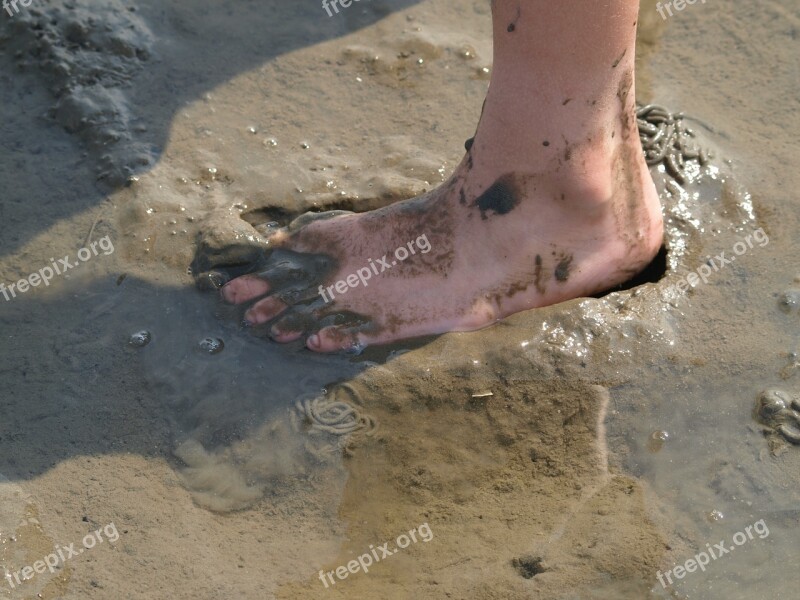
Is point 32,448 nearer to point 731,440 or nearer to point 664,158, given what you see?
point 731,440

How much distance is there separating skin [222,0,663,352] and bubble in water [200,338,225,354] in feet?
0.33

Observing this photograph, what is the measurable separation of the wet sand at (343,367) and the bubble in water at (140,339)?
0.05 feet

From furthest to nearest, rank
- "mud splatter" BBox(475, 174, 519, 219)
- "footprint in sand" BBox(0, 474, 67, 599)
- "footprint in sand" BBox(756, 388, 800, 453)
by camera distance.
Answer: "mud splatter" BBox(475, 174, 519, 219), "footprint in sand" BBox(756, 388, 800, 453), "footprint in sand" BBox(0, 474, 67, 599)

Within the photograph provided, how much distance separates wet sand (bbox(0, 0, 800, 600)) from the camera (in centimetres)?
187

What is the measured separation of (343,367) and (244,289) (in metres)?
0.35

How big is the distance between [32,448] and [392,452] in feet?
2.73

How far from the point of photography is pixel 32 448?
80.2 inches

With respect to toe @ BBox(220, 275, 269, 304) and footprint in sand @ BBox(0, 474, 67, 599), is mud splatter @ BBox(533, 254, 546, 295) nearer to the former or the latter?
toe @ BBox(220, 275, 269, 304)

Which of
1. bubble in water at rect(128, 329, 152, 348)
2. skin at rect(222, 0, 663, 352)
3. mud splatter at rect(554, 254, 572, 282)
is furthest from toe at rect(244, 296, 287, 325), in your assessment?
mud splatter at rect(554, 254, 572, 282)

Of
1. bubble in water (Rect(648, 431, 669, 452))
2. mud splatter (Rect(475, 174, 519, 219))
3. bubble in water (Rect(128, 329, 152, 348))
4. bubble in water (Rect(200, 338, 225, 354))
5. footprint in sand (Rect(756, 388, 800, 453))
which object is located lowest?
bubble in water (Rect(648, 431, 669, 452))

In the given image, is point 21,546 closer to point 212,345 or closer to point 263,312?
point 212,345

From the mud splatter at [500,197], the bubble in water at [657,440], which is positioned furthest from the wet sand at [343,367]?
the mud splatter at [500,197]

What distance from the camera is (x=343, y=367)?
222 centimetres

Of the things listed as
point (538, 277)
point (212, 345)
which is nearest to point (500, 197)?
point (538, 277)
